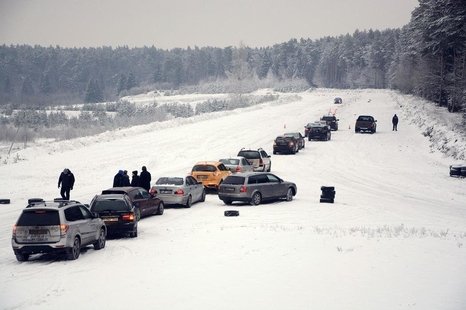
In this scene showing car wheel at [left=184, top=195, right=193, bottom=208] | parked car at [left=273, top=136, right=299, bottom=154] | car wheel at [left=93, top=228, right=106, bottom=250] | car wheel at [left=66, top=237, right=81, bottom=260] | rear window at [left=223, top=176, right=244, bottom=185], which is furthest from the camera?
parked car at [left=273, top=136, right=299, bottom=154]

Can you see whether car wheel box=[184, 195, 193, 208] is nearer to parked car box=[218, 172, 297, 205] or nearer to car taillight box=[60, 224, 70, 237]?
parked car box=[218, 172, 297, 205]

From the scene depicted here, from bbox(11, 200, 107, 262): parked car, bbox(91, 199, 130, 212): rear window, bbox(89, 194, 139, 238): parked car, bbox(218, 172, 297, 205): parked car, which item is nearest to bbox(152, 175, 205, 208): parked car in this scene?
bbox(218, 172, 297, 205): parked car

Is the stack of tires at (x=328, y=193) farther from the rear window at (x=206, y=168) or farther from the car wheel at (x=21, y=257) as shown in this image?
the car wheel at (x=21, y=257)

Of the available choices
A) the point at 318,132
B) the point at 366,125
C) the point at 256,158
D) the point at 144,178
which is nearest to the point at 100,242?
the point at 144,178

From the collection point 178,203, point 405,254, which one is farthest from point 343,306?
point 178,203

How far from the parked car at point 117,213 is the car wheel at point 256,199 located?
338 inches

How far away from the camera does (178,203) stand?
2633 cm

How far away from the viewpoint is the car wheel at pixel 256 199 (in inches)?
1076

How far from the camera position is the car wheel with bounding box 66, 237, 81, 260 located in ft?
51.5

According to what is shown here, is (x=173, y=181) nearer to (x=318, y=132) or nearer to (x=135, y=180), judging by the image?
(x=135, y=180)

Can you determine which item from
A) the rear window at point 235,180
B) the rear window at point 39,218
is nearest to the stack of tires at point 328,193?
the rear window at point 235,180

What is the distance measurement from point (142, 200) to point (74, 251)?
301 inches

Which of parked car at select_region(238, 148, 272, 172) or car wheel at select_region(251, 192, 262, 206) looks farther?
parked car at select_region(238, 148, 272, 172)

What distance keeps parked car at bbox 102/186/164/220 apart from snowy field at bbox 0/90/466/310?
2.12 feet
